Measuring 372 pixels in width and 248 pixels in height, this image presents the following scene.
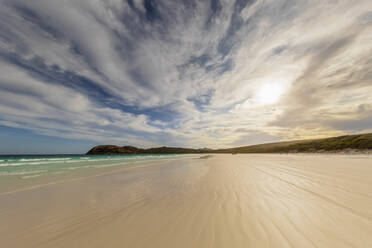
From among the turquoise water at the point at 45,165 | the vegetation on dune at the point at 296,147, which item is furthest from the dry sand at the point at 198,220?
the vegetation on dune at the point at 296,147

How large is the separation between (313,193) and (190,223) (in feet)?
13.7

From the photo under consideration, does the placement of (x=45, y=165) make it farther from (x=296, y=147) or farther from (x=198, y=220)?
(x=296, y=147)

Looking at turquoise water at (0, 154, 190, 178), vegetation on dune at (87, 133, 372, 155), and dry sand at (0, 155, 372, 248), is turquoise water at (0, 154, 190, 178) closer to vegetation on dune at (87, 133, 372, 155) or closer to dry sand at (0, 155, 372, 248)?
dry sand at (0, 155, 372, 248)

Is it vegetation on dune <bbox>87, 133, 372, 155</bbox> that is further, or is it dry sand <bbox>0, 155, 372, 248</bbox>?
vegetation on dune <bbox>87, 133, 372, 155</bbox>

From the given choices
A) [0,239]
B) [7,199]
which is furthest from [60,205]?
[7,199]

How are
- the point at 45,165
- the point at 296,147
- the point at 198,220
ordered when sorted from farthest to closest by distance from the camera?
1. the point at 296,147
2. the point at 45,165
3. the point at 198,220

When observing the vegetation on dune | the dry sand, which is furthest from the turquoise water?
the vegetation on dune

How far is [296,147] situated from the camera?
49.9 m

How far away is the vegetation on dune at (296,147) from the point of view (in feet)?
105

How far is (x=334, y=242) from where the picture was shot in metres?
2.09

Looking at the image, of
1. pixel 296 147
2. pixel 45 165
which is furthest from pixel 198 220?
pixel 296 147

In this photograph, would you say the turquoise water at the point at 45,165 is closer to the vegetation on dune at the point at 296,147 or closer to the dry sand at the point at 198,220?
the dry sand at the point at 198,220

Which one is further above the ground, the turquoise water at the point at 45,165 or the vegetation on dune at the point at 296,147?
the vegetation on dune at the point at 296,147

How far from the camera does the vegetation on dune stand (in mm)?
31923
